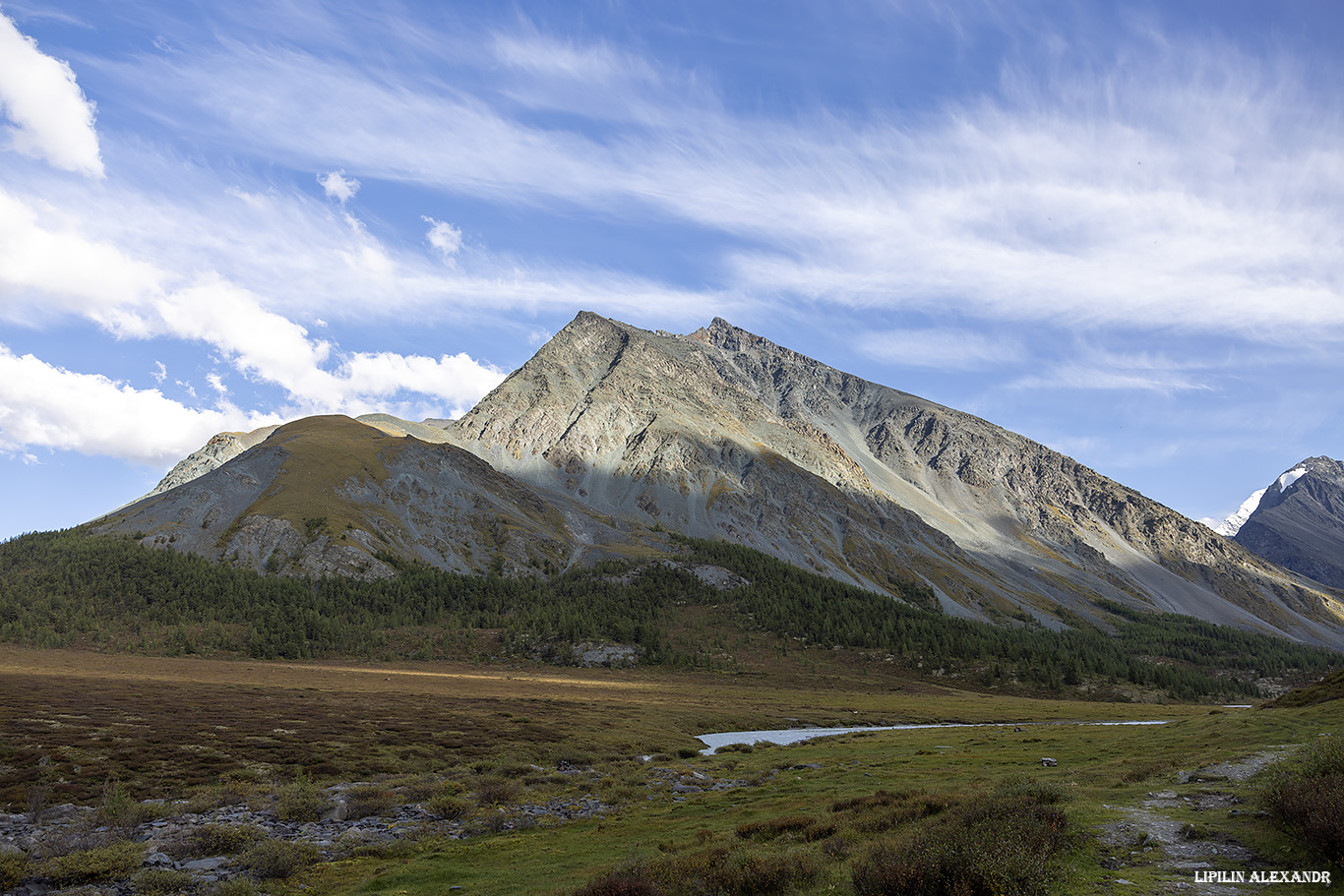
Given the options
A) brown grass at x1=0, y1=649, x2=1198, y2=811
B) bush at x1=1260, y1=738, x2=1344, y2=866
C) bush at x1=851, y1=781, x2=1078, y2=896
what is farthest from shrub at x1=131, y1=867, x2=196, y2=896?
bush at x1=1260, y1=738, x2=1344, y2=866

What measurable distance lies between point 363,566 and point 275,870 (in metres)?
176

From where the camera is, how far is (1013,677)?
14712 cm

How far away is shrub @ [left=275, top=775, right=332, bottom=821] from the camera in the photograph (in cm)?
3008

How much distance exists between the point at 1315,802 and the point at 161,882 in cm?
3105

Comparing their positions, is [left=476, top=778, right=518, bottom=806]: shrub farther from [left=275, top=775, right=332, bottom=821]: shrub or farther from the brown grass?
[left=275, top=775, right=332, bottom=821]: shrub

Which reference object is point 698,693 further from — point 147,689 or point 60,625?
point 60,625

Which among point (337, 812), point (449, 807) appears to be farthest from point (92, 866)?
point (449, 807)

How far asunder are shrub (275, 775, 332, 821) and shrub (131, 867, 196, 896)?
30.2 ft

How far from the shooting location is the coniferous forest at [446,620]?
140m

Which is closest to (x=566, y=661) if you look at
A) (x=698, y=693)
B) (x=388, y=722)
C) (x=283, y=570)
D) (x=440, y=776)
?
(x=698, y=693)

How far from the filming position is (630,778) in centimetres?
4116

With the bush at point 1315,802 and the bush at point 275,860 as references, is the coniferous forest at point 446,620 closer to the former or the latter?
the bush at point 275,860

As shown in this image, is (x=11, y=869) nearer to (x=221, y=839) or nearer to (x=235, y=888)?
(x=221, y=839)

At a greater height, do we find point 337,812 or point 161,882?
point 161,882
